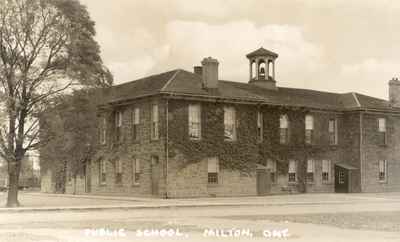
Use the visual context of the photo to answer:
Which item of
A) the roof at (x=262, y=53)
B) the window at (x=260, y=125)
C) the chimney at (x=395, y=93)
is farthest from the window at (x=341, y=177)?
the roof at (x=262, y=53)

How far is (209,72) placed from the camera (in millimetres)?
43688

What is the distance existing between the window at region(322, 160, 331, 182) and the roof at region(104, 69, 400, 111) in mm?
4107

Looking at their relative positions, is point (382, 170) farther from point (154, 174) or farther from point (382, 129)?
point (154, 174)

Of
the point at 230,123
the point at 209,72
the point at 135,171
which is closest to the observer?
the point at 209,72

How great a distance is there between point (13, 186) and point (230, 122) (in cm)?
1596

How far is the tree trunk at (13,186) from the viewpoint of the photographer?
3284cm

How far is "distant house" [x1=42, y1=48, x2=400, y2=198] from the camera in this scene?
42000 mm

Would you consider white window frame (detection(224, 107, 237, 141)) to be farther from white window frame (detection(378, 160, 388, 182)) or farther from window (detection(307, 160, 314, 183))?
white window frame (detection(378, 160, 388, 182))

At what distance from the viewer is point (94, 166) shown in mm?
49094

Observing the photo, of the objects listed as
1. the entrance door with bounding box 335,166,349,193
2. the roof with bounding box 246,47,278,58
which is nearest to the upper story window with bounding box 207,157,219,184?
the roof with bounding box 246,47,278,58

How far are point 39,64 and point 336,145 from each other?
26.7 meters

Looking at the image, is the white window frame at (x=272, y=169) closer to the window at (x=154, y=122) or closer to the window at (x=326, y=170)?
the window at (x=326, y=170)


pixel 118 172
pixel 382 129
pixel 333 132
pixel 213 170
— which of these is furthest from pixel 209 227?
pixel 382 129

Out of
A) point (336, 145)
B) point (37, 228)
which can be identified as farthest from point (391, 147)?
point (37, 228)
